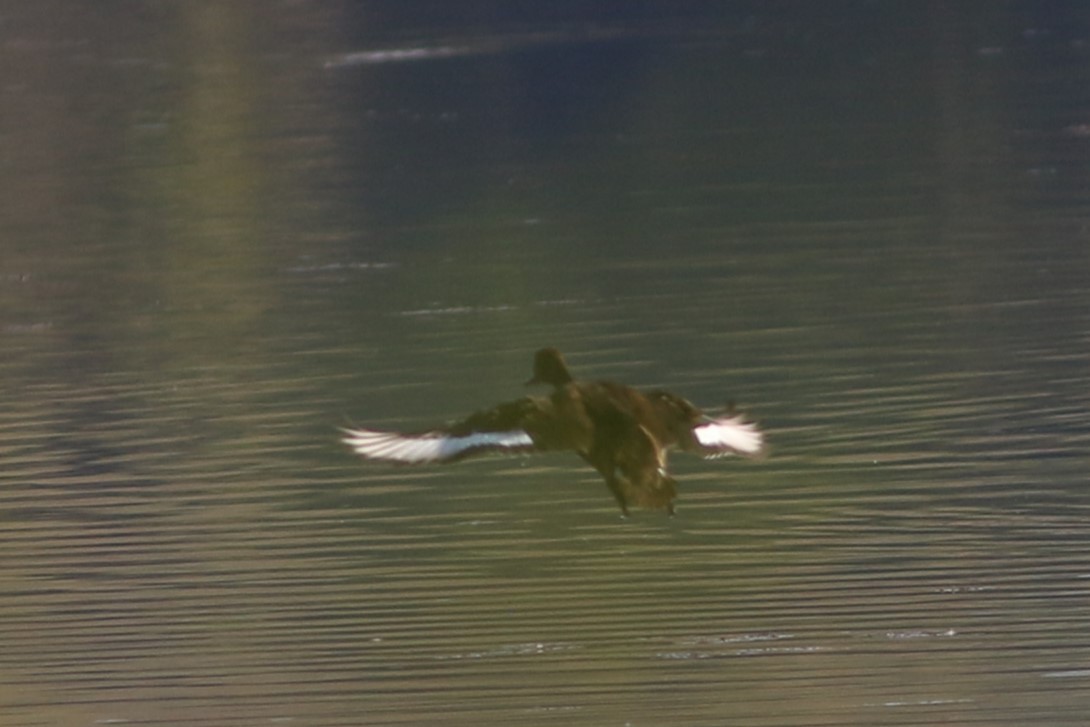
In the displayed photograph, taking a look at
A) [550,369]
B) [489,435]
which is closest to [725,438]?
[550,369]

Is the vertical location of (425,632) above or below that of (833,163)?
below

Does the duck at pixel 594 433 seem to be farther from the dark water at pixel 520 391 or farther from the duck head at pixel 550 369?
the dark water at pixel 520 391

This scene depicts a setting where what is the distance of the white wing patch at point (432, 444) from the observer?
4602mm

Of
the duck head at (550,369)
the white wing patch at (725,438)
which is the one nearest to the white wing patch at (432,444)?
the duck head at (550,369)

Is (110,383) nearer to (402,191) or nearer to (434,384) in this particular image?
(434,384)

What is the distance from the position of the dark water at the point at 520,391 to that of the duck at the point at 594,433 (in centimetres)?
71

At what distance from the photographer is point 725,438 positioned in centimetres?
488

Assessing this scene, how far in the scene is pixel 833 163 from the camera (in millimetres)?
12344

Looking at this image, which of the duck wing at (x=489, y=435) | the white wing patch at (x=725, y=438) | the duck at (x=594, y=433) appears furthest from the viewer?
the white wing patch at (x=725, y=438)

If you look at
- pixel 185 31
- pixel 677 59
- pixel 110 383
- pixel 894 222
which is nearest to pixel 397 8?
pixel 185 31

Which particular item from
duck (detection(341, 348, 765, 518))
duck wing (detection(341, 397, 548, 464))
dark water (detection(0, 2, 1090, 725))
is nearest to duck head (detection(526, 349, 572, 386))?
duck (detection(341, 348, 765, 518))

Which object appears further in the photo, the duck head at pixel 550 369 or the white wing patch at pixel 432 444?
the duck head at pixel 550 369

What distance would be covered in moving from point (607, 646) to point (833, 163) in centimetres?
722

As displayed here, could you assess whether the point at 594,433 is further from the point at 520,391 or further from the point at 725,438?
the point at 520,391
